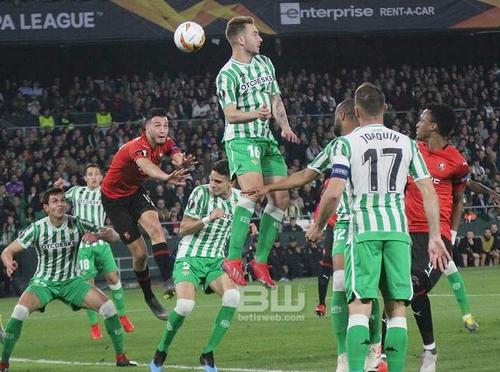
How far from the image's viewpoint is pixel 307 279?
29703 millimetres

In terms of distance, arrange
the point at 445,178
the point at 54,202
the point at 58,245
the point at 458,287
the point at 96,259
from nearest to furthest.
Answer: the point at 445,178, the point at 58,245, the point at 54,202, the point at 458,287, the point at 96,259

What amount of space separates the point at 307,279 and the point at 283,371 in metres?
17.3

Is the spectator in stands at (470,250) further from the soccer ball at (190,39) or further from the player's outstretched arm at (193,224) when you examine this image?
the soccer ball at (190,39)

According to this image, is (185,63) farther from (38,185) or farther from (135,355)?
(135,355)

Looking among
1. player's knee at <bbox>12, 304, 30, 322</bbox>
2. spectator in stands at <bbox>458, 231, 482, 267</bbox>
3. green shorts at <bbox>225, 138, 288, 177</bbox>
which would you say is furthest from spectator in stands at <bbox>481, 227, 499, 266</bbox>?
green shorts at <bbox>225, 138, 288, 177</bbox>

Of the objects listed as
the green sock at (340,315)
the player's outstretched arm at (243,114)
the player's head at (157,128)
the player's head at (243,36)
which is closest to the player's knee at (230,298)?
the player's head at (157,128)

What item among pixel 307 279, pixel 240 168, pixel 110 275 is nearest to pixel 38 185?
pixel 307 279

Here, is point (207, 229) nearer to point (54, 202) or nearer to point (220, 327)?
point (220, 327)

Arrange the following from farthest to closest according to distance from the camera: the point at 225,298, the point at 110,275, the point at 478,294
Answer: the point at 478,294, the point at 110,275, the point at 225,298

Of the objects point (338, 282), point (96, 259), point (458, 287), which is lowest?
point (458, 287)

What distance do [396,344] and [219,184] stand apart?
4.85 metres

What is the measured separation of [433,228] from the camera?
9.14 m

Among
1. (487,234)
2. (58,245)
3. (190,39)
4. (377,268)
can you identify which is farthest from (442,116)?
(487,234)

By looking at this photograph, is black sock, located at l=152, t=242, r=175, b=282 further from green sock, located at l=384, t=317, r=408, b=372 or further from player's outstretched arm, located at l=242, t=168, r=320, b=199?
green sock, located at l=384, t=317, r=408, b=372
